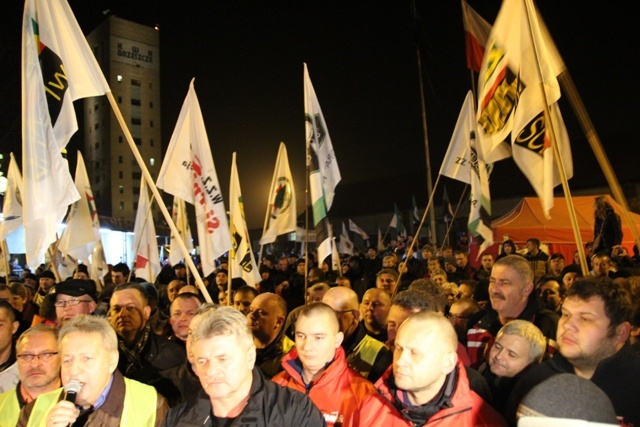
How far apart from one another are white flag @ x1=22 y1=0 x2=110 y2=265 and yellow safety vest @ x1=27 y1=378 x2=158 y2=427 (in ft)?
6.80

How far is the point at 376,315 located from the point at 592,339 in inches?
99.8

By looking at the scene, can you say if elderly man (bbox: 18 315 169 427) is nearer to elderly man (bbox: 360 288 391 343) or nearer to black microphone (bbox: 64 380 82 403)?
black microphone (bbox: 64 380 82 403)

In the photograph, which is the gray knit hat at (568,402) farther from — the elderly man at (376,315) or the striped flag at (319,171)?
the striped flag at (319,171)

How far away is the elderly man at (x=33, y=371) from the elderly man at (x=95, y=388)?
33cm

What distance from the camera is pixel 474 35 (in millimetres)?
7715

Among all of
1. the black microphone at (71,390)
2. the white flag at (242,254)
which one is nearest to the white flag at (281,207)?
the white flag at (242,254)

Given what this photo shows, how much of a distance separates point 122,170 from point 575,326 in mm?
83236

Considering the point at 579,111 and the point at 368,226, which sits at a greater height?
the point at 579,111

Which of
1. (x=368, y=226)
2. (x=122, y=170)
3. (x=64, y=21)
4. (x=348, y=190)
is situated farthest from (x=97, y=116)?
(x=64, y=21)

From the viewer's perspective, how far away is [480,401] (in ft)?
9.66

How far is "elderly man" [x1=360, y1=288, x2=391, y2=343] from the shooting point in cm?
537

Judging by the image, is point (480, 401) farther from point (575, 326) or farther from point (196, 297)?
point (196, 297)

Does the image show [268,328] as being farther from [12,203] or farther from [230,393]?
[12,203]

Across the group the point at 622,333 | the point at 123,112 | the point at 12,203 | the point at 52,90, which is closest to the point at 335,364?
the point at 622,333
